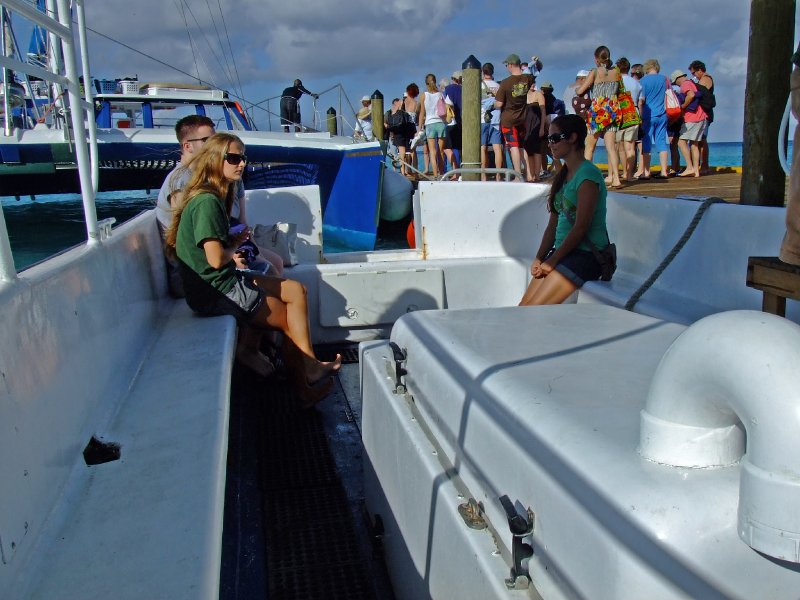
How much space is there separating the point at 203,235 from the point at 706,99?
739 cm

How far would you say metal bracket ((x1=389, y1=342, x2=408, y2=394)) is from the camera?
6.74ft

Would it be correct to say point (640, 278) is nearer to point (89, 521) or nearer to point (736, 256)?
point (736, 256)

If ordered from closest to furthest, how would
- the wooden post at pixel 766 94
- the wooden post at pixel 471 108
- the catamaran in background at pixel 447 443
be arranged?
1. the catamaran in background at pixel 447 443
2. the wooden post at pixel 766 94
3. the wooden post at pixel 471 108

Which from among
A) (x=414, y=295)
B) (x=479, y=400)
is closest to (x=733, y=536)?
(x=479, y=400)

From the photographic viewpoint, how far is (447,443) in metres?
1.70

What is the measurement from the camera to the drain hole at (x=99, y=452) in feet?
6.25

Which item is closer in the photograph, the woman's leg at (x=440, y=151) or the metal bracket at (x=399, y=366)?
the metal bracket at (x=399, y=366)

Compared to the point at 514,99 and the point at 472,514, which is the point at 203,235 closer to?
the point at 472,514

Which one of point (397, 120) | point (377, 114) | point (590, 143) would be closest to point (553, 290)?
point (590, 143)

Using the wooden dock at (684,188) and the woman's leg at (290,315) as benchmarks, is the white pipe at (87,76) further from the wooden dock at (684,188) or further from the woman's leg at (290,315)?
the wooden dock at (684,188)

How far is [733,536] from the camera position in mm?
1001

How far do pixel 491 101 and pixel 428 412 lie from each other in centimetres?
892

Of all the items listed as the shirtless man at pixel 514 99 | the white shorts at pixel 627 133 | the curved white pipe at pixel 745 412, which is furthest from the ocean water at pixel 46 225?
the curved white pipe at pixel 745 412

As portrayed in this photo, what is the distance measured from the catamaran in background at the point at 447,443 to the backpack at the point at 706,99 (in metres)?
6.04
